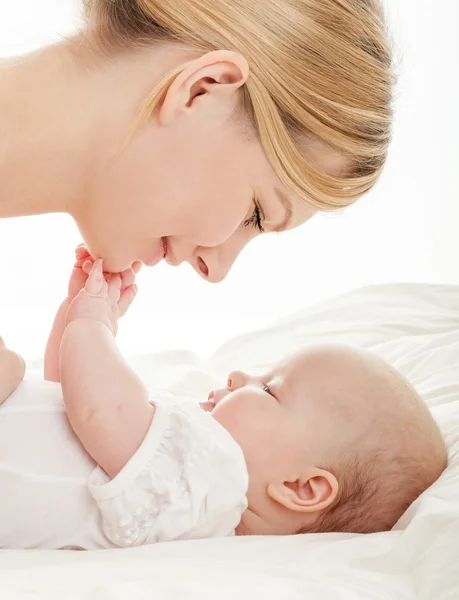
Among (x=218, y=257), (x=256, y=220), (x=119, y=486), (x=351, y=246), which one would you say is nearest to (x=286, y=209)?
(x=256, y=220)

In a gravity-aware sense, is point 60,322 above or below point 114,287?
below

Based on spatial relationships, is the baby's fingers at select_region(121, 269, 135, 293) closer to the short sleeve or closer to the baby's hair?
the short sleeve

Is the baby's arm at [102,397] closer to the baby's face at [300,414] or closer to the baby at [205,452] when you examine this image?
the baby at [205,452]

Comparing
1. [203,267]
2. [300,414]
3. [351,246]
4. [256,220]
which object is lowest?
[351,246]

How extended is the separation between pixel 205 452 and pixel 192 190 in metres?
0.46

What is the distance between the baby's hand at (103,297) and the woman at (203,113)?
0.11 metres

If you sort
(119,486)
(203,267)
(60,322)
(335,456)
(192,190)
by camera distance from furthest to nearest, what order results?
(60,322) → (203,267) → (192,190) → (335,456) → (119,486)

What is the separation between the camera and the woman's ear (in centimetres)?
146

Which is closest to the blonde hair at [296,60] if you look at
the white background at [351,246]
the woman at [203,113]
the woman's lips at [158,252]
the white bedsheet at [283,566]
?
the woman at [203,113]

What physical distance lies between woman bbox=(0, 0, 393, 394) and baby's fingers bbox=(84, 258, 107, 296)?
0.30 feet

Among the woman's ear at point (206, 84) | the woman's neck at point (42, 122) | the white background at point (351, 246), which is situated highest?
the woman's ear at point (206, 84)

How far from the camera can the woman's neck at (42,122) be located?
153 centimetres

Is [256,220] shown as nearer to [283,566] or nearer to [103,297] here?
[103,297]

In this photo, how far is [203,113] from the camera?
1.51 metres
